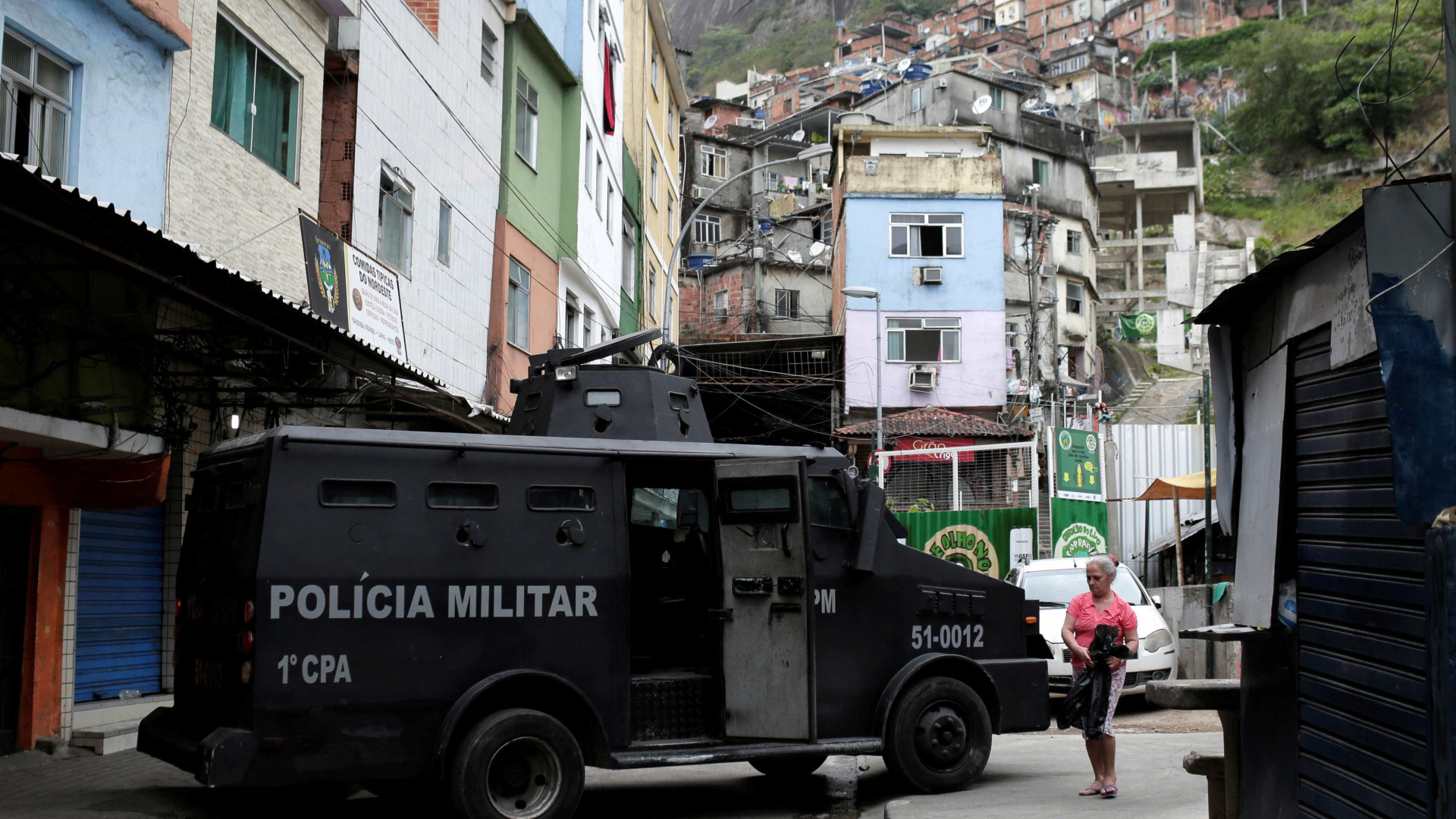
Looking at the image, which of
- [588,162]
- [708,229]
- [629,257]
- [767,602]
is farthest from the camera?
[708,229]

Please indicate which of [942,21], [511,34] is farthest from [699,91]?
[511,34]

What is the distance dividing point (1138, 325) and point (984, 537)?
41.6 metres

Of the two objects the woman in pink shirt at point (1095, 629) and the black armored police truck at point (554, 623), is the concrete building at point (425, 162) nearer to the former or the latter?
the black armored police truck at point (554, 623)

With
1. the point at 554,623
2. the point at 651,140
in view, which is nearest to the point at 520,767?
the point at 554,623

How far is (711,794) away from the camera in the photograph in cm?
1027

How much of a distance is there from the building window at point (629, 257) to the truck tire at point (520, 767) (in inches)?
954

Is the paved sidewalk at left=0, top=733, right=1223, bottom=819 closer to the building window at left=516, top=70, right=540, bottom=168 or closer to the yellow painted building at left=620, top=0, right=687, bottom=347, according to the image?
the building window at left=516, top=70, right=540, bottom=168

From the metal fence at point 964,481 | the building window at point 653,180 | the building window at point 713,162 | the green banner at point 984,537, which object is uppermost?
the building window at point 713,162

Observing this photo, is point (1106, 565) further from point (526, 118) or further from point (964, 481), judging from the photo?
point (526, 118)

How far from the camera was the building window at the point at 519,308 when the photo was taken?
2183cm

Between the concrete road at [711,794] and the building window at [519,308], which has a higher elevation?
the building window at [519,308]

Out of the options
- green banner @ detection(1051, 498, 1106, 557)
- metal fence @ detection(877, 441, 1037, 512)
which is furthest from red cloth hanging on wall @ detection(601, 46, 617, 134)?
green banner @ detection(1051, 498, 1106, 557)

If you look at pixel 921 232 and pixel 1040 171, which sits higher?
pixel 1040 171

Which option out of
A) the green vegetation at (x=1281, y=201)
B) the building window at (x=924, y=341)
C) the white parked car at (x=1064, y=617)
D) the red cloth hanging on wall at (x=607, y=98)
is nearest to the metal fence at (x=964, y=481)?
the white parked car at (x=1064, y=617)
